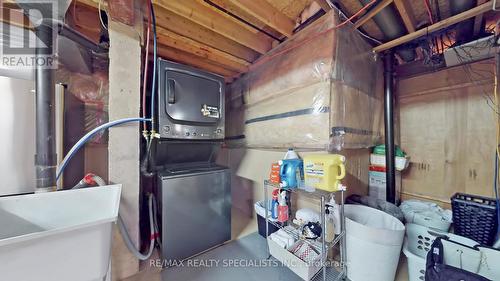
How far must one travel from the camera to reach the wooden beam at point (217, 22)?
4.81 ft

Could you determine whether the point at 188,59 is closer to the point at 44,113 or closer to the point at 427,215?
the point at 44,113

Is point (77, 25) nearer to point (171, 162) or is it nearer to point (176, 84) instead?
point (176, 84)

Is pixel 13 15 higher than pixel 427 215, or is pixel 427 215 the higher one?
pixel 13 15

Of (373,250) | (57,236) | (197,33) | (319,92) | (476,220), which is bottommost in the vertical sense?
(373,250)

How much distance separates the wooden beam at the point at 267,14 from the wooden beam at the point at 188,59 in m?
1.17

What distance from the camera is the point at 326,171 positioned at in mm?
1259

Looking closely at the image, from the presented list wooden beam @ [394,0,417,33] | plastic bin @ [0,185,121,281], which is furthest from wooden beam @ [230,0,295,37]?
plastic bin @ [0,185,121,281]

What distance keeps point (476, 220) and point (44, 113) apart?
336 centimetres

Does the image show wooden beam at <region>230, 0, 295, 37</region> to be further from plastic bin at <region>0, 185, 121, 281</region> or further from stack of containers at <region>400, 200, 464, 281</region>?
stack of containers at <region>400, 200, 464, 281</region>

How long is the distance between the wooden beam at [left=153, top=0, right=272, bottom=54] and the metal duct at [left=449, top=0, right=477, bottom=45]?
164 centimetres

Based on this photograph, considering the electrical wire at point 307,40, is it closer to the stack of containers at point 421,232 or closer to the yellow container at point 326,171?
the yellow container at point 326,171

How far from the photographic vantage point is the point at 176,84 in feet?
5.16

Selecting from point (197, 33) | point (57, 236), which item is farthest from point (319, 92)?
point (57, 236)

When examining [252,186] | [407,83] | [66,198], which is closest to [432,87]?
[407,83]
